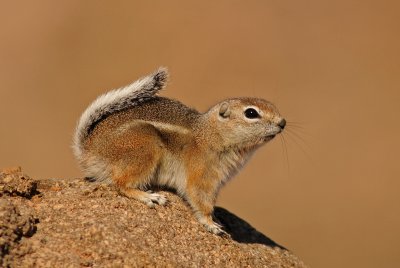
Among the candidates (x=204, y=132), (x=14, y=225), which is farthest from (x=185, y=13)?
(x=14, y=225)

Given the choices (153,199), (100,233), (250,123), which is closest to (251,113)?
(250,123)

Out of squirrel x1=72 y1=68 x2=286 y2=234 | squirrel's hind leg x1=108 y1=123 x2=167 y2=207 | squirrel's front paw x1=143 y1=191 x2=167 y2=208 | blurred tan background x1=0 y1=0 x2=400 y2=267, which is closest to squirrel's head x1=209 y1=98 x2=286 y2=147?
squirrel x1=72 y1=68 x2=286 y2=234

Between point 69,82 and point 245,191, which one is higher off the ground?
point 69,82

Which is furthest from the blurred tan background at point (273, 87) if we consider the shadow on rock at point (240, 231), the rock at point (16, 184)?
the rock at point (16, 184)

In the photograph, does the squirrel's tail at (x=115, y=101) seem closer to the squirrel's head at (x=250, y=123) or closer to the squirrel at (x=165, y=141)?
the squirrel at (x=165, y=141)

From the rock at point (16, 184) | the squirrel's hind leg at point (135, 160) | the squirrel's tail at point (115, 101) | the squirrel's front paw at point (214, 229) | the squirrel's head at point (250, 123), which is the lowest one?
the rock at point (16, 184)

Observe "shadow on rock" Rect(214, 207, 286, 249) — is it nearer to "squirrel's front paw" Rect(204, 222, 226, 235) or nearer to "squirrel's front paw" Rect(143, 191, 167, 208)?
"squirrel's front paw" Rect(204, 222, 226, 235)

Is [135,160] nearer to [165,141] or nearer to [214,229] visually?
[165,141]

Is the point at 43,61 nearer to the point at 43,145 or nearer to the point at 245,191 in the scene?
the point at 43,145
